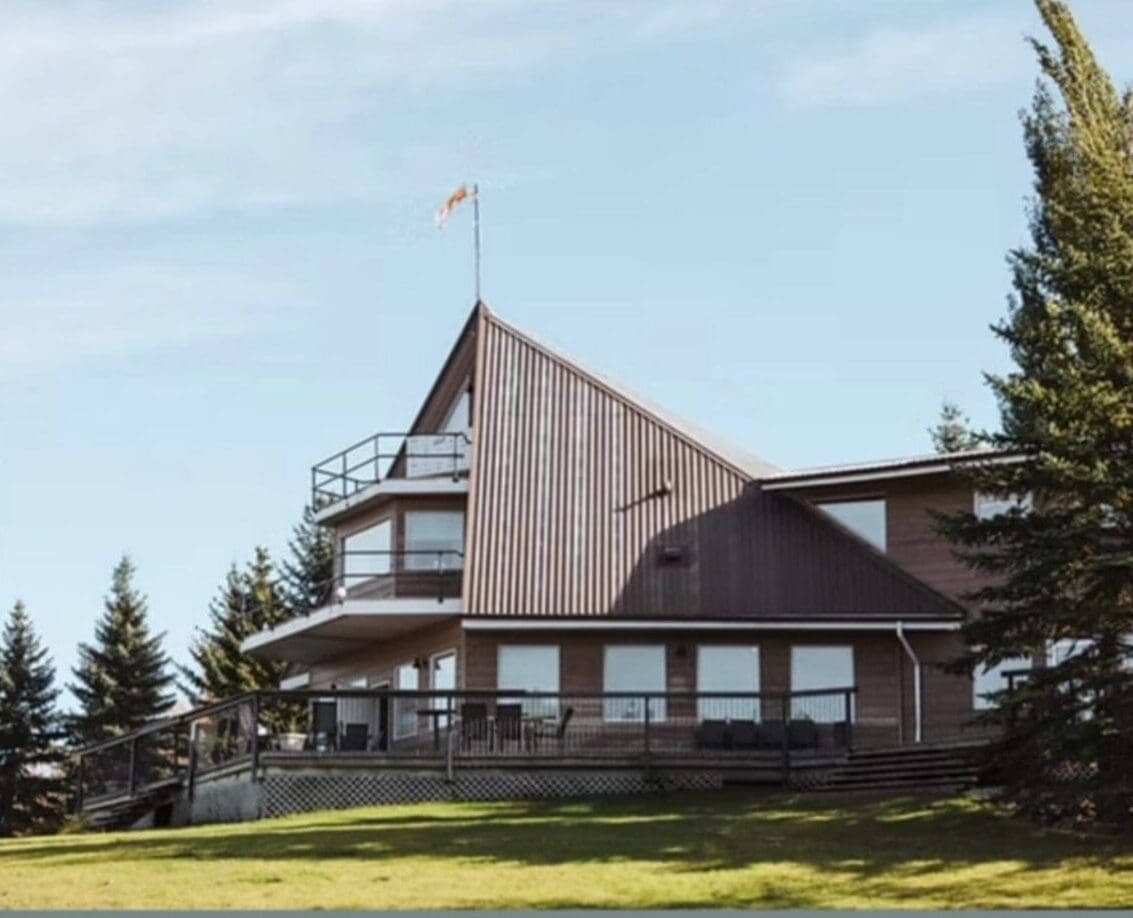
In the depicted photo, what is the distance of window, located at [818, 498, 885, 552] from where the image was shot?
126 ft

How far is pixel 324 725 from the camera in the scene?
35.2 m

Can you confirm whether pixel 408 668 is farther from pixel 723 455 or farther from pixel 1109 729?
pixel 1109 729

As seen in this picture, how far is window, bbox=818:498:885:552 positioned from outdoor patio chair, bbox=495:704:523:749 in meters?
7.63

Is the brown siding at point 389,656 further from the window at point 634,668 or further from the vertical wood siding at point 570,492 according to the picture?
the window at point 634,668

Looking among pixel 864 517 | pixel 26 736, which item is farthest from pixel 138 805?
pixel 26 736

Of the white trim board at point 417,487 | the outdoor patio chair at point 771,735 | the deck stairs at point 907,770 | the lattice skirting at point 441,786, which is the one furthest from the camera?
the white trim board at point 417,487

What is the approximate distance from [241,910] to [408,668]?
19.7 metres

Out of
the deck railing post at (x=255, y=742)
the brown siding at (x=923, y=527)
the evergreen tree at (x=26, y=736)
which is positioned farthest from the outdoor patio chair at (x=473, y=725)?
the evergreen tree at (x=26, y=736)

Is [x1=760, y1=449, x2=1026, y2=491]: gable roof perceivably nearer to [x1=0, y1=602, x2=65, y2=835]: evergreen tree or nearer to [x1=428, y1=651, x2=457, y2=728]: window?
[x1=428, y1=651, x2=457, y2=728]: window

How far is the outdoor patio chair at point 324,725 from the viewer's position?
34.8 metres

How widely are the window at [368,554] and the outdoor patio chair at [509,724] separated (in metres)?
5.94

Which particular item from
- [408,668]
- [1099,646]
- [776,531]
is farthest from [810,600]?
[1099,646]

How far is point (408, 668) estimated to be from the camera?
39.6m

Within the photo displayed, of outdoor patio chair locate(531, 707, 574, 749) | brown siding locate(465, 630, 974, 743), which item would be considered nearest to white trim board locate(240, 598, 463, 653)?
brown siding locate(465, 630, 974, 743)
